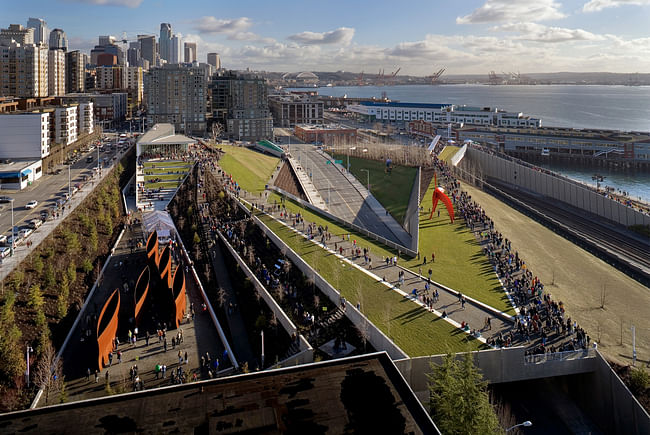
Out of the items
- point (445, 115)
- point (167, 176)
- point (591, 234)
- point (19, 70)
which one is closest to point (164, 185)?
point (167, 176)

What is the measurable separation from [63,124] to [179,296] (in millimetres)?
39213

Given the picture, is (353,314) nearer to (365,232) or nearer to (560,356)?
(560,356)

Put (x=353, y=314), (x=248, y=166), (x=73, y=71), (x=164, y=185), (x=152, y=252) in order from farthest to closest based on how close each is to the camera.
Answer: (x=73, y=71) < (x=248, y=166) < (x=164, y=185) < (x=152, y=252) < (x=353, y=314)

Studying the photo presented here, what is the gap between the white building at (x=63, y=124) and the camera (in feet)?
172

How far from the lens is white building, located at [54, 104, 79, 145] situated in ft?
172

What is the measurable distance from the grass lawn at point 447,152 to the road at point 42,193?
39321mm

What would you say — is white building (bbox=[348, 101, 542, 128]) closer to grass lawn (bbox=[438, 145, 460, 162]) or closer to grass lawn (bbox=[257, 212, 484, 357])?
grass lawn (bbox=[438, 145, 460, 162])

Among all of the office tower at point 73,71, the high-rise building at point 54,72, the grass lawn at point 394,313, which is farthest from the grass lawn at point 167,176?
the office tower at point 73,71

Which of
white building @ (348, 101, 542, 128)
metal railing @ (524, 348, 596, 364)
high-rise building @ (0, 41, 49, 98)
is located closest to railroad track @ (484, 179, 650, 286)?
metal railing @ (524, 348, 596, 364)

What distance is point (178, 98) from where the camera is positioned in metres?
81.7

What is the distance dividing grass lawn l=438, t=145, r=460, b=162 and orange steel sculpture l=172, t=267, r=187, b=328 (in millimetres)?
44510

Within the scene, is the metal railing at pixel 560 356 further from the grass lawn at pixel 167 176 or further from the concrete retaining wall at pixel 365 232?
the grass lawn at pixel 167 176

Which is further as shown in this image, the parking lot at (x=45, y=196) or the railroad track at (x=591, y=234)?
the railroad track at (x=591, y=234)

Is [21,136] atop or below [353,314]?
atop
